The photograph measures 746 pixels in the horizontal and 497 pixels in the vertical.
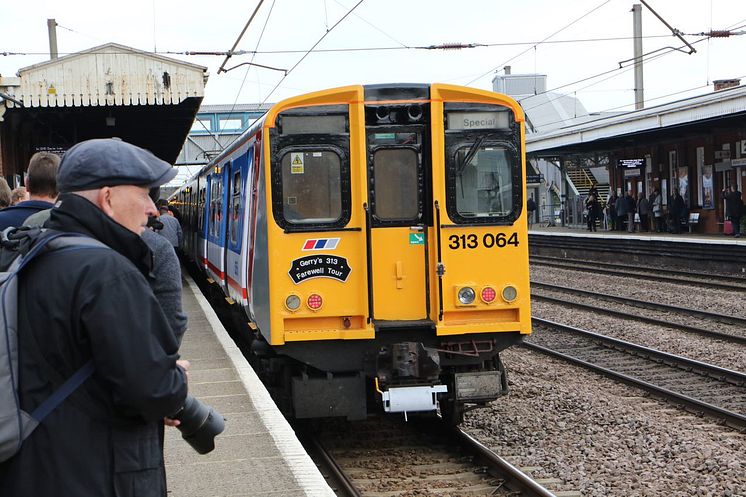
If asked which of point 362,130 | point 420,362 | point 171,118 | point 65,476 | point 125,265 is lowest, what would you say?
point 420,362

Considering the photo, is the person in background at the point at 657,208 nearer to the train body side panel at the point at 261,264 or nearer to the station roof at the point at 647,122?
the station roof at the point at 647,122

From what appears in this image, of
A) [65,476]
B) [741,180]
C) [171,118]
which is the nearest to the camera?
[65,476]

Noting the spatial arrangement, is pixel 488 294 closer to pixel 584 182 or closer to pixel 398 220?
pixel 398 220

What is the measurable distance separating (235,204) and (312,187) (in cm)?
282

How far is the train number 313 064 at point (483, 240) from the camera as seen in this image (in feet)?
25.7

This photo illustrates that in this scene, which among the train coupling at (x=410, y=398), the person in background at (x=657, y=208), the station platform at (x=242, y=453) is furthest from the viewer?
the person in background at (x=657, y=208)

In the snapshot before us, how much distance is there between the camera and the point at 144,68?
51.4 ft

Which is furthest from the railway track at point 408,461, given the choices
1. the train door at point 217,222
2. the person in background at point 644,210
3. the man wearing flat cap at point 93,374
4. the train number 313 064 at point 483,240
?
the person in background at point 644,210

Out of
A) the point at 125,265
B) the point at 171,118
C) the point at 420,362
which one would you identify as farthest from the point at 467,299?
the point at 171,118

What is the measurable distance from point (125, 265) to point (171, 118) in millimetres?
17978

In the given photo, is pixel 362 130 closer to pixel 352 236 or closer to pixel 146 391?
pixel 352 236

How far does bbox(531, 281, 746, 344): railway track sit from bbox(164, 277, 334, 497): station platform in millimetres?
7359

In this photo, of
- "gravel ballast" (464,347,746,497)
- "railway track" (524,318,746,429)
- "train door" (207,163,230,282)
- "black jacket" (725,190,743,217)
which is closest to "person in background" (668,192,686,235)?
"black jacket" (725,190,743,217)

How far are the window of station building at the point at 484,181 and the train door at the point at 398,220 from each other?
0.94 ft
